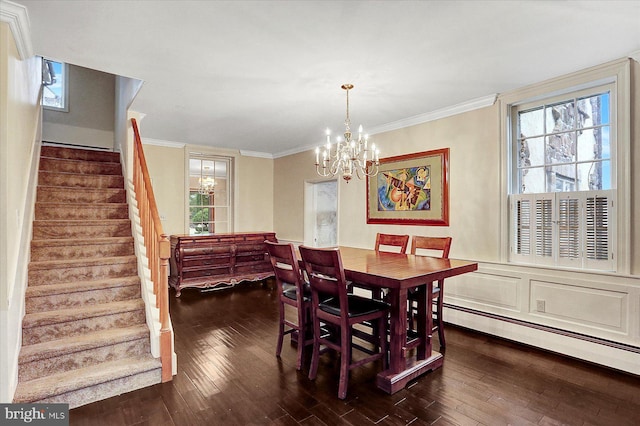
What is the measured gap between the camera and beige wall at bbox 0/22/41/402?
1854 mm

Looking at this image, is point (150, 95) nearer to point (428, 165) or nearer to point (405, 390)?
point (428, 165)

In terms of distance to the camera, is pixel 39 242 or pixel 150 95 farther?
pixel 150 95

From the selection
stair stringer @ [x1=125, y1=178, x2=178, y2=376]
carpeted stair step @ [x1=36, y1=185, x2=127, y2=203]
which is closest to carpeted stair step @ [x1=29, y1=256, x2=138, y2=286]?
stair stringer @ [x1=125, y1=178, x2=178, y2=376]

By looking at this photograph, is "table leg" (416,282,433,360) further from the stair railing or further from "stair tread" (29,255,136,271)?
"stair tread" (29,255,136,271)

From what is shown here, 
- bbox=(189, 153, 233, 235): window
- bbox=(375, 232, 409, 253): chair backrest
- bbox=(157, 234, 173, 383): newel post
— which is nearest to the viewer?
bbox=(157, 234, 173, 383): newel post

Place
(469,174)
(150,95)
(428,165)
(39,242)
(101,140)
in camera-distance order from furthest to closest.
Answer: (101,140) → (428,165) → (469,174) → (150,95) → (39,242)

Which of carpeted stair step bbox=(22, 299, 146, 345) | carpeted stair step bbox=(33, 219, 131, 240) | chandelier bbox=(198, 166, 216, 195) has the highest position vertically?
chandelier bbox=(198, 166, 216, 195)

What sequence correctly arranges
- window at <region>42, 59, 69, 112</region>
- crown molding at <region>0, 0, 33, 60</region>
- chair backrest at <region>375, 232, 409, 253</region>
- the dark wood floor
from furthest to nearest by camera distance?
window at <region>42, 59, 69, 112</region> → chair backrest at <region>375, 232, 409, 253</region> → the dark wood floor → crown molding at <region>0, 0, 33, 60</region>

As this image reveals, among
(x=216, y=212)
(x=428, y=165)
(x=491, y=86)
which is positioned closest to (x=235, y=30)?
(x=491, y=86)

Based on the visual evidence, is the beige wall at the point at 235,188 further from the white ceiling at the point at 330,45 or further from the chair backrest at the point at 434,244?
the chair backrest at the point at 434,244

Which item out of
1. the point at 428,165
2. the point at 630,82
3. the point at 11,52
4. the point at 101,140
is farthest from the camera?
the point at 101,140

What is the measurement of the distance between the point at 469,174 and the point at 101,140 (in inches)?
216

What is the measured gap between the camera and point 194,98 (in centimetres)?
362
